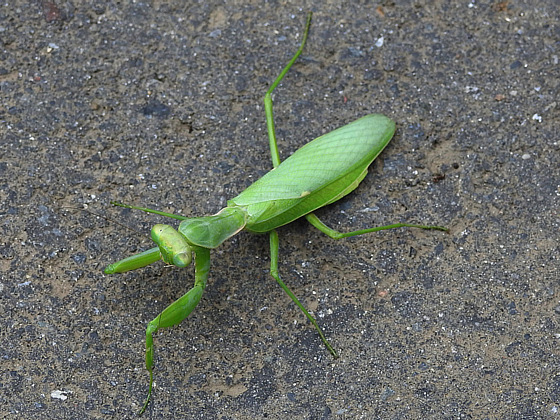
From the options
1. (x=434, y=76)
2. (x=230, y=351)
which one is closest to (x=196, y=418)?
(x=230, y=351)

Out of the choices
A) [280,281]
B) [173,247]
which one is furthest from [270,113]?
[173,247]

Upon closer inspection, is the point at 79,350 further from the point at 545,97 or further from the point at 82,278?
the point at 545,97

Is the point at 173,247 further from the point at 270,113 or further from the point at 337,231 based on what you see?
the point at 270,113

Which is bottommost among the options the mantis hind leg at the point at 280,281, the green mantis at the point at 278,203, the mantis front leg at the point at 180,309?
the mantis hind leg at the point at 280,281

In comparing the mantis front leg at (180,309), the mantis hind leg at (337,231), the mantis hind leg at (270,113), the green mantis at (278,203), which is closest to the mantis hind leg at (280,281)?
the green mantis at (278,203)

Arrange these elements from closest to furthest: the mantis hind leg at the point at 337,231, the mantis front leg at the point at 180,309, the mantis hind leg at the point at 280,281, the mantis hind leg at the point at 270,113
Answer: the mantis front leg at the point at 180,309 < the mantis hind leg at the point at 280,281 < the mantis hind leg at the point at 337,231 < the mantis hind leg at the point at 270,113

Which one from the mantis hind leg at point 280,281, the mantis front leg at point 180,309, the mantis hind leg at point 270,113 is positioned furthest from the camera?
the mantis hind leg at point 270,113

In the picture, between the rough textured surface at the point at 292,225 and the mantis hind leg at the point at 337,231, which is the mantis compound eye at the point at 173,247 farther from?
the mantis hind leg at the point at 337,231

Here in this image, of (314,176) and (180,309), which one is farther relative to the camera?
(314,176)
